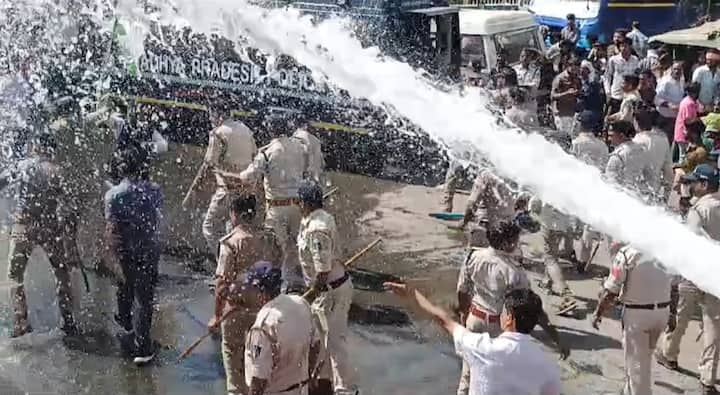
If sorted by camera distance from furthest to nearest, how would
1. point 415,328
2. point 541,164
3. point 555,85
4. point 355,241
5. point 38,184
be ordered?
point 555,85, point 355,241, point 415,328, point 38,184, point 541,164

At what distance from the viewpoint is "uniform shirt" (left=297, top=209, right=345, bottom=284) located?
23.8 feet

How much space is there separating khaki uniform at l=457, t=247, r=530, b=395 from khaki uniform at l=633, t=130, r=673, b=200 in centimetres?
283

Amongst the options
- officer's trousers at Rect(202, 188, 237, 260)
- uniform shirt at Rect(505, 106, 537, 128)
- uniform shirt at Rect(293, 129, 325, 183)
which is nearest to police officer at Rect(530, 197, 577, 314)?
→ uniform shirt at Rect(505, 106, 537, 128)

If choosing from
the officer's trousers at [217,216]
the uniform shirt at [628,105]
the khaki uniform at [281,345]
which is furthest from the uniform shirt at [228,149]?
the uniform shirt at [628,105]

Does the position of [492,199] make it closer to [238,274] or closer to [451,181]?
[451,181]

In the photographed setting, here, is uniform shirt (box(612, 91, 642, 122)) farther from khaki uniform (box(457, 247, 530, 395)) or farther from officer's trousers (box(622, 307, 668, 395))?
khaki uniform (box(457, 247, 530, 395))

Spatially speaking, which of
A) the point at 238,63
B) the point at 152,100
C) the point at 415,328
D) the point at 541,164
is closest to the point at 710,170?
the point at 541,164

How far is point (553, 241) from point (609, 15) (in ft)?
41.5

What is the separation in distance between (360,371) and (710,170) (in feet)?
10.5

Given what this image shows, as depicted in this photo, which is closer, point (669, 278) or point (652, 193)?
point (669, 278)

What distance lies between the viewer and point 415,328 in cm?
909

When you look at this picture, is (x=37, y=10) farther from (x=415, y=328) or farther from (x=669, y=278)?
(x=669, y=278)

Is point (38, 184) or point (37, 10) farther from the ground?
point (37, 10)

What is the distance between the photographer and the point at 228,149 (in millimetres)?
9898
